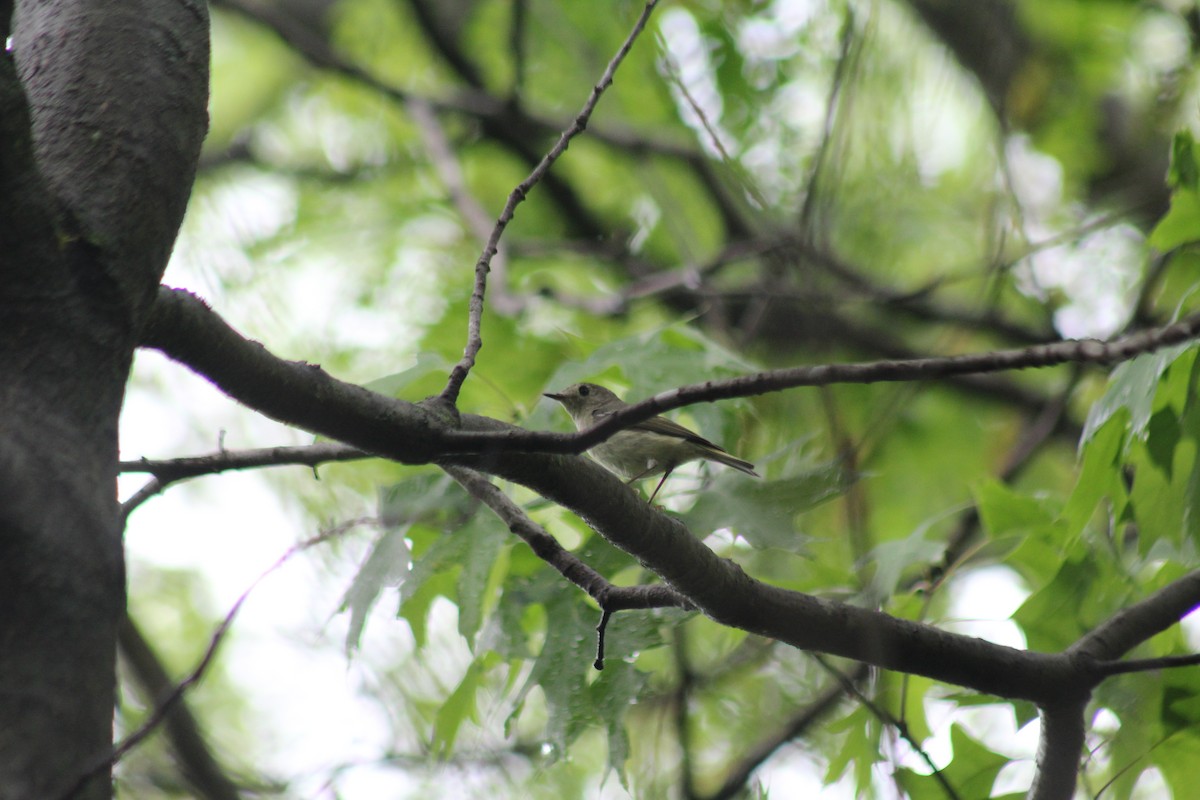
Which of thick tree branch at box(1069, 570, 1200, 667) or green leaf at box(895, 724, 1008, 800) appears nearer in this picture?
thick tree branch at box(1069, 570, 1200, 667)

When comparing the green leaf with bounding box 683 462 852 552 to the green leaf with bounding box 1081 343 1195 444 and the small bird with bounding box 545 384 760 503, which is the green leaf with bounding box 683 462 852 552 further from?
the small bird with bounding box 545 384 760 503

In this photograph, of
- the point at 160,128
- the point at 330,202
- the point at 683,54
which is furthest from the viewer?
the point at 330,202

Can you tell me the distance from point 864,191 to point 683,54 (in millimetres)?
1322

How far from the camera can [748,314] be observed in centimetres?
712

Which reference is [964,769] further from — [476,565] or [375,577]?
[375,577]

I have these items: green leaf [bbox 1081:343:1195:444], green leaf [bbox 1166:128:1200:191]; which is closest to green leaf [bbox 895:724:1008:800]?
green leaf [bbox 1081:343:1195:444]

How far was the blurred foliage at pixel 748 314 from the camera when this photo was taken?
9.81ft

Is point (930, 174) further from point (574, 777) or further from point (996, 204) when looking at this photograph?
point (574, 777)

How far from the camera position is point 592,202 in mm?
8305

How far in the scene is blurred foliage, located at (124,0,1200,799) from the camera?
2990 mm

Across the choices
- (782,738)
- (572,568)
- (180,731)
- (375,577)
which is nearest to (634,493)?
(572,568)

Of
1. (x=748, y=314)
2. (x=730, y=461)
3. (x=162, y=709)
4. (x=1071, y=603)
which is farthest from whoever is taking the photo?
(x=748, y=314)

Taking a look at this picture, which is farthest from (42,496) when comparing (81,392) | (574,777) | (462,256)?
(462,256)

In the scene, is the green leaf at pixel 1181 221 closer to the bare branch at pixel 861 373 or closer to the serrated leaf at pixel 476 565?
the bare branch at pixel 861 373
